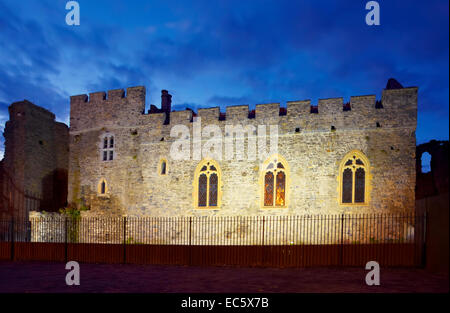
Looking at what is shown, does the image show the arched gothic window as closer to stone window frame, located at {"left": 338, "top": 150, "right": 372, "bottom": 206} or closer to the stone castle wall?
the stone castle wall

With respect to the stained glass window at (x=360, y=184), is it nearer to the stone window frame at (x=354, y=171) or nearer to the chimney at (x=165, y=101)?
the stone window frame at (x=354, y=171)

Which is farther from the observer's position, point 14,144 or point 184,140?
point 14,144

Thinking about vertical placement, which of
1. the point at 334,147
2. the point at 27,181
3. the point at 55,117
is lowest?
the point at 27,181

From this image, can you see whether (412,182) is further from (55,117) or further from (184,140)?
(55,117)

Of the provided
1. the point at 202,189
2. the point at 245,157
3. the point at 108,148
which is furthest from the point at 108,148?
the point at 245,157

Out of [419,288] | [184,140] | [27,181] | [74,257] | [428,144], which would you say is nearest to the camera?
[419,288]

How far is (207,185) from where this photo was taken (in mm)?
18953

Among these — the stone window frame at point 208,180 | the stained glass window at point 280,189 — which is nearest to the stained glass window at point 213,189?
the stone window frame at point 208,180

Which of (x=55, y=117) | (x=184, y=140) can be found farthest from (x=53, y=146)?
(x=184, y=140)

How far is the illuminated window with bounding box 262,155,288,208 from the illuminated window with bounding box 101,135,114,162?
945 cm

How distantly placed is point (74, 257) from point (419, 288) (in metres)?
13.1

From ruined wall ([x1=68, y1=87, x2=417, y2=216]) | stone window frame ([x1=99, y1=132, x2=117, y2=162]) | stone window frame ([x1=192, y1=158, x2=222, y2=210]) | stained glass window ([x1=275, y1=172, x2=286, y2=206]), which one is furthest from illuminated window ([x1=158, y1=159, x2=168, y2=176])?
stained glass window ([x1=275, y1=172, x2=286, y2=206])

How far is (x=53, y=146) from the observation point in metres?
Answer: 26.3

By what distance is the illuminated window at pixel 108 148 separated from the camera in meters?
21.3
